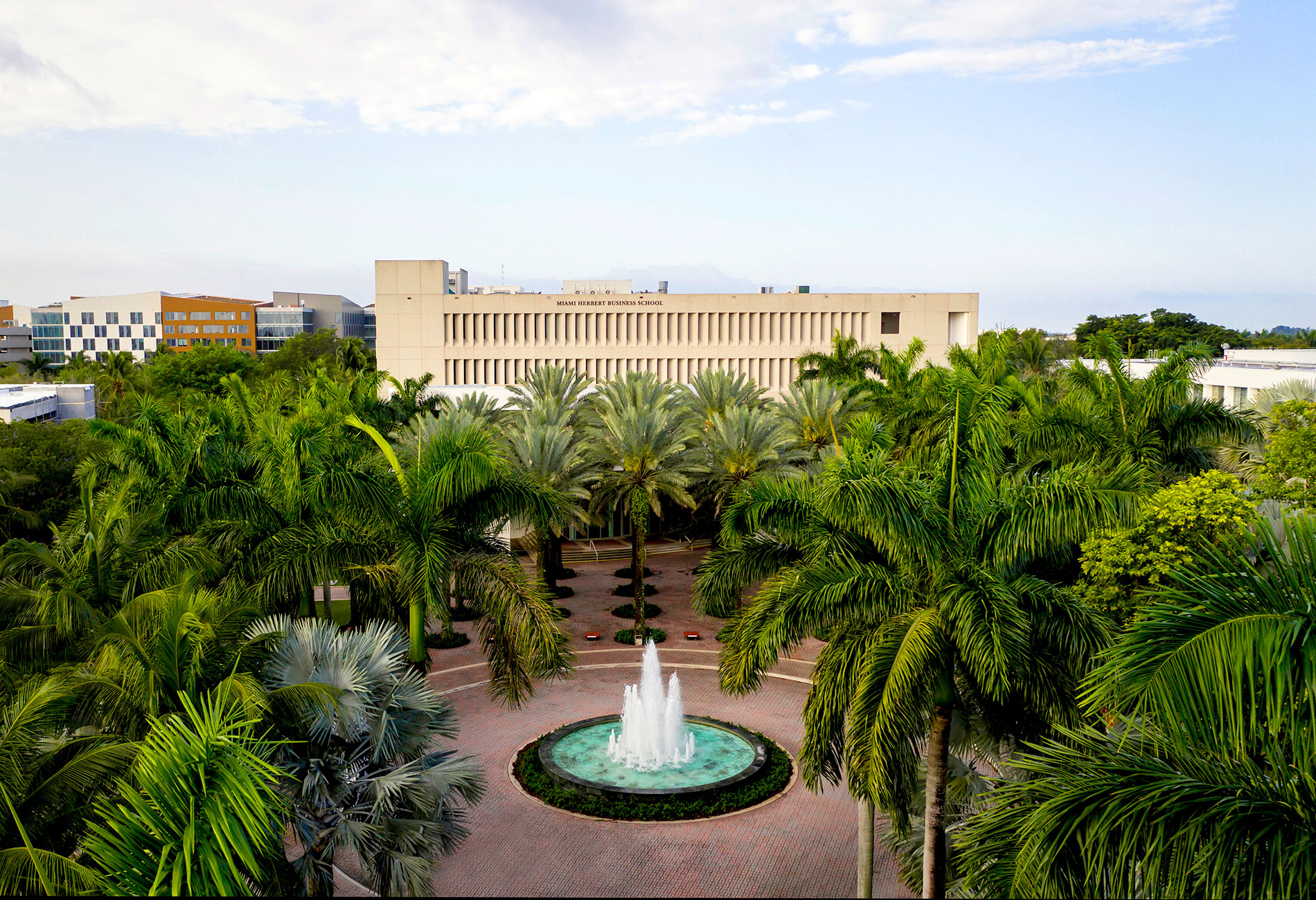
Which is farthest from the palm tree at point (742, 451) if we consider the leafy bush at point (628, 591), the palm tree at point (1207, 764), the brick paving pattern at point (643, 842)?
the palm tree at point (1207, 764)

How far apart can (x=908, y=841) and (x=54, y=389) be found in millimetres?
43465

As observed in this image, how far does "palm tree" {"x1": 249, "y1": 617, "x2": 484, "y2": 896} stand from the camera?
34.0 feet

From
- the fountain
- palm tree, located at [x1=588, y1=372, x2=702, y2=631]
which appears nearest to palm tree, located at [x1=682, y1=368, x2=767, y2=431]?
palm tree, located at [x1=588, y1=372, x2=702, y2=631]

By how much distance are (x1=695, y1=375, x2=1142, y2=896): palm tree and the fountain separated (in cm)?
673

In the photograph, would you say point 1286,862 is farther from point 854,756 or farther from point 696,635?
point 696,635

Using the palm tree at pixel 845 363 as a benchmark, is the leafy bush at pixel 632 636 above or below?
below

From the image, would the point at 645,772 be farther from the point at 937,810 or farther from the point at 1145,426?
the point at 1145,426

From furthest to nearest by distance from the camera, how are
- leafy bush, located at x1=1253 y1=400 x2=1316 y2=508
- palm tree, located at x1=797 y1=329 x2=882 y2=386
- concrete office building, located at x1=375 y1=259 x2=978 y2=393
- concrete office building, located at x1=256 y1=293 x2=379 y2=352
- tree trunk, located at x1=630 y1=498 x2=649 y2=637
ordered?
concrete office building, located at x1=256 y1=293 x2=379 y2=352 < concrete office building, located at x1=375 y1=259 x2=978 y2=393 < palm tree, located at x1=797 y1=329 x2=882 y2=386 < tree trunk, located at x1=630 y1=498 x2=649 y2=637 < leafy bush, located at x1=1253 y1=400 x2=1316 y2=508

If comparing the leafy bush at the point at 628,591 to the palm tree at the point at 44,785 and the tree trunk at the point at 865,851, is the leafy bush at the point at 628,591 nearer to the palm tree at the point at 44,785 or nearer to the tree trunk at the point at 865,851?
the tree trunk at the point at 865,851

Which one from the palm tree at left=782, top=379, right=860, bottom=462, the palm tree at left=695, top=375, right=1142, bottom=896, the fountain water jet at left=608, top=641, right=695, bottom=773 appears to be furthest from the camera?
the palm tree at left=782, top=379, right=860, bottom=462

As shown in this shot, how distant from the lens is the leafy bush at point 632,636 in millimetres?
28031

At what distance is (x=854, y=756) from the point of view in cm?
1076

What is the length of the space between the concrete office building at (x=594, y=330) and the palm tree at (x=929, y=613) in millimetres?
Answer: 56716

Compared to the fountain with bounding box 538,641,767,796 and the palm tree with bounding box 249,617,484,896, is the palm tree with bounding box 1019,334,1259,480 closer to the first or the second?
the fountain with bounding box 538,641,767,796
